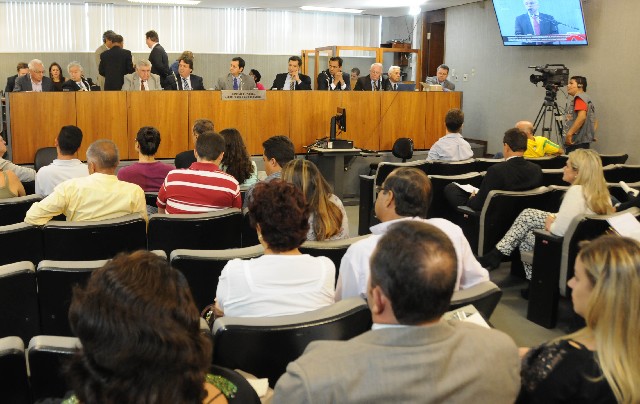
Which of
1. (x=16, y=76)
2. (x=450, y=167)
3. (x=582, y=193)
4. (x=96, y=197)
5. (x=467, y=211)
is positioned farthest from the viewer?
(x=16, y=76)

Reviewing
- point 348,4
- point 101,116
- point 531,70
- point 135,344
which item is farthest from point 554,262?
point 348,4

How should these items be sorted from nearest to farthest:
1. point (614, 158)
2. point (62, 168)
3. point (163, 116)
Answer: point (62, 168), point (614, 158), point (163, 116)

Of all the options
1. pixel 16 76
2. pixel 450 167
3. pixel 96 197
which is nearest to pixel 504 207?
pixel 450 167

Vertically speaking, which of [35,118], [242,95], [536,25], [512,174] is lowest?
[512,174]

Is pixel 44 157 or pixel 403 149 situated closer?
pixel 44 157

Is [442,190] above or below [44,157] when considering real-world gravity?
below

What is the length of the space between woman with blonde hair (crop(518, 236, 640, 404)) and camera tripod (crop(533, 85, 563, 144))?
695cm

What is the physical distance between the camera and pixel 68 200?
3.82 metres

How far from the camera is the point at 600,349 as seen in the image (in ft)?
5.82

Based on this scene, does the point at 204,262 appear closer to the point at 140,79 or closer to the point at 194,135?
the point at 194,135

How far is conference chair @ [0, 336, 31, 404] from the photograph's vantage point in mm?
1769

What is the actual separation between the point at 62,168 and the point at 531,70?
8.21 metres

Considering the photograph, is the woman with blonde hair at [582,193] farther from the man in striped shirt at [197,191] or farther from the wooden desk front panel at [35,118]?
the wooden desk front panel at [35,118]

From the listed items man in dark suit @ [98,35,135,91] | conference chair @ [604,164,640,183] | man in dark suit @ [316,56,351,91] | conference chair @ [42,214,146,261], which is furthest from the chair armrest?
man in dark suit @ [98,35,135,91]
